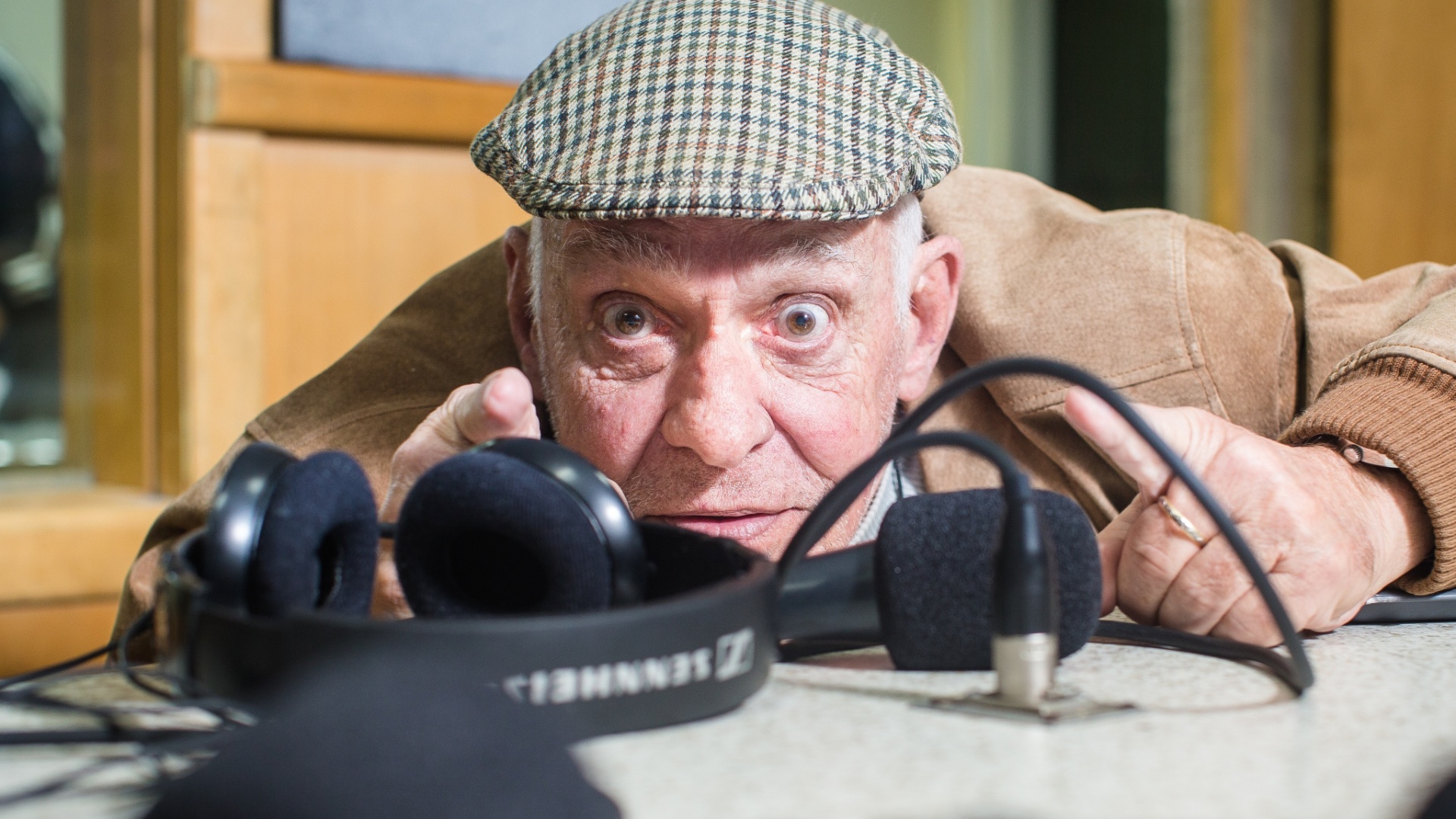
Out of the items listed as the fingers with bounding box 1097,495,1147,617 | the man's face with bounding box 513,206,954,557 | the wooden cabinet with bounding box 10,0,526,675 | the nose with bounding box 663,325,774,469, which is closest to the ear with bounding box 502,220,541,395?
the man's face with bounding box 513,206,954,557

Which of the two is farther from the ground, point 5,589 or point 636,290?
point 636,290

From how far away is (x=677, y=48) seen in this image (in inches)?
37.3

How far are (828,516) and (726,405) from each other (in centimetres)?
28

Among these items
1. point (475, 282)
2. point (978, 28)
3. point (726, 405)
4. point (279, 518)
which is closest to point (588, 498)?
point (279, 518)

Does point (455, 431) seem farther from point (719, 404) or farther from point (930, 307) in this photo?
point (930, 307)

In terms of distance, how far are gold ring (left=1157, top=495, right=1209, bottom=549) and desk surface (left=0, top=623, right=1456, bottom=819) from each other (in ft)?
0.48

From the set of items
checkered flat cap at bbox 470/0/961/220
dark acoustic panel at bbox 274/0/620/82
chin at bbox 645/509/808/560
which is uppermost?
dark acoustic panel at bbox 274/0/620/82

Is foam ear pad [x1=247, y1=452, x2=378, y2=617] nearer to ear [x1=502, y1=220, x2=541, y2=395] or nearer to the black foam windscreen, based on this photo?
the black foam windscreen

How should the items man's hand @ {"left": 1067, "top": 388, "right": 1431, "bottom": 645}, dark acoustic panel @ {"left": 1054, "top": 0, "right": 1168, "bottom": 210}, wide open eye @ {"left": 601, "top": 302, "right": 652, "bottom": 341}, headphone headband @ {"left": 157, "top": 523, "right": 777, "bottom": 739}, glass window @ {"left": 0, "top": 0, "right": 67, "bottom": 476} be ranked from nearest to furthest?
headphone headband @ {"left": 157, "top": 523, "right": 777, "bottom": 739} < man's hand @ {"left": 1067, "top": 388, "right": 1431, "bottom": 645} < wide open eye @ {"left": 601, "top": 302, "right": 652, "bottom": 341} < glass window @ {"left": 0, "top": 0, "right": 67, "bottom": 476} < dark acoustic panel @ {"left": 1054, "top": 0, "right": 1168, "bottom": 210}

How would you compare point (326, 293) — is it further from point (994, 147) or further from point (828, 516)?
point (994, 147)

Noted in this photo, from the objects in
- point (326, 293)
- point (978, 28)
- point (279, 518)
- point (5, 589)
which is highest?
point (978, 28)

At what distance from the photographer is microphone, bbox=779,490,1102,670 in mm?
616

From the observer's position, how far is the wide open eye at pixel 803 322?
0.98 metres

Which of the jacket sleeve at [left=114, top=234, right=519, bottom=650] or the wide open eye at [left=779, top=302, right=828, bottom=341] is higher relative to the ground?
the wide open eye at [left=779, top=302, right=828, bottom=341]
